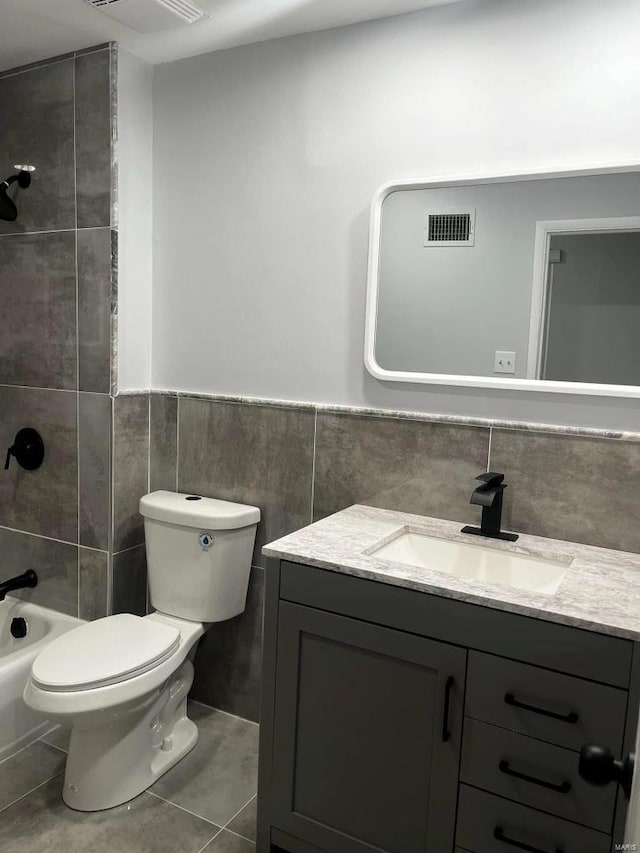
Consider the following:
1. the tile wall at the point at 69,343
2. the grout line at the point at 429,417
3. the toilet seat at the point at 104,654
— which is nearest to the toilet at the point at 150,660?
the toilet seat at the point at 104,654

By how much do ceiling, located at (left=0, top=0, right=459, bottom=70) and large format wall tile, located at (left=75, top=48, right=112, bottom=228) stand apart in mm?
79

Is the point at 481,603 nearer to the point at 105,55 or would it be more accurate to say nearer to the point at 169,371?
the point at 169,371

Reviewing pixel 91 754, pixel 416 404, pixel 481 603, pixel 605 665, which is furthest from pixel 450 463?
pixel 91 754

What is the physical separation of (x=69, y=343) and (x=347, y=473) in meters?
1.12

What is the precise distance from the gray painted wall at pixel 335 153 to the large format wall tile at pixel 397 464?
72 millimetres

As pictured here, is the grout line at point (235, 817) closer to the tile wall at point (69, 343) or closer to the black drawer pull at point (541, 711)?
the tile wall at point (69, 343)

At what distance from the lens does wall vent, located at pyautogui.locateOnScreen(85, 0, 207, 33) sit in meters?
1.88

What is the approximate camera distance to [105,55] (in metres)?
2.23

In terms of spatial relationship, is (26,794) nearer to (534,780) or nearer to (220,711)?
(220,711)

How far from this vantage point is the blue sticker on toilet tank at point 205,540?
219 cm

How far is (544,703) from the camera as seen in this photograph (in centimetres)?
136

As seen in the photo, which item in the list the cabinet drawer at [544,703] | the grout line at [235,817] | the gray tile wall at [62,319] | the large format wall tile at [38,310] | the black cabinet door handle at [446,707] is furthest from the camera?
the large format wall tile at [38,310]

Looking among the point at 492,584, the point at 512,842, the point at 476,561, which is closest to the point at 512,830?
the point at 512,842

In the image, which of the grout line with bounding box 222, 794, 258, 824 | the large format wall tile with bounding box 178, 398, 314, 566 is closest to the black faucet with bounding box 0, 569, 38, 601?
the large format wall tile with bounding box 178, 398, 314, 566
